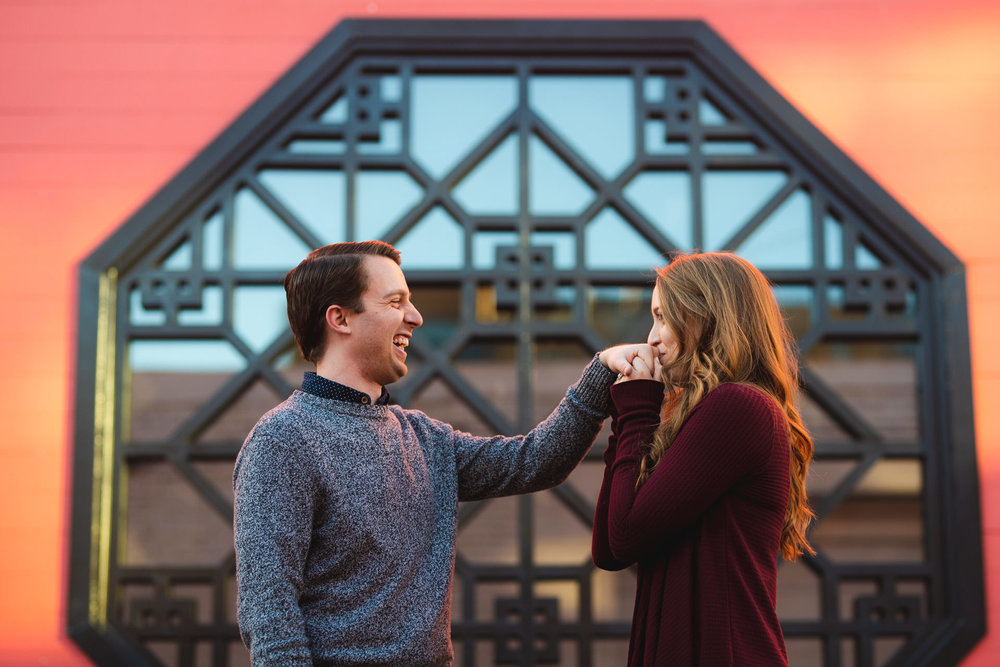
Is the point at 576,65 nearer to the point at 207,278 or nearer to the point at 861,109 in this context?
the point at 861,109

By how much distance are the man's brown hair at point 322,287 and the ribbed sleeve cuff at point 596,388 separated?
1.58ft

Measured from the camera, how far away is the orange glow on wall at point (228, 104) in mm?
2902

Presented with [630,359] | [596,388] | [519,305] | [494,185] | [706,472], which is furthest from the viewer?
[494,185]

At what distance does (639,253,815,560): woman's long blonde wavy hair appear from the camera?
156 centimetres

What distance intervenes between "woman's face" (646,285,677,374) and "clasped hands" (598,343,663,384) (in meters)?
0.01

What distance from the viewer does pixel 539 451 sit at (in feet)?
6.21

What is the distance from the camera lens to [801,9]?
3043 millimetres

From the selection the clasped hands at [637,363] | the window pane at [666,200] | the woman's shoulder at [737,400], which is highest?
the window pane at [666,200]

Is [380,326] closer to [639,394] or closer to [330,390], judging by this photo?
Result: [330,390]

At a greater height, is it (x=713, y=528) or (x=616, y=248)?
(x=616, y=248)

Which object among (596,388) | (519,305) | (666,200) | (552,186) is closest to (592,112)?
(552,186)

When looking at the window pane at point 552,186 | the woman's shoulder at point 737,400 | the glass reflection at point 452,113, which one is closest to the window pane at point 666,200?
the window pane at point 552,186

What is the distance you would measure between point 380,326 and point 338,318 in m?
0.09

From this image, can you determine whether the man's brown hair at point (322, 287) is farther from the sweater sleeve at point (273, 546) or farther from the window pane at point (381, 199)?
the window pane at point (381, 199)
